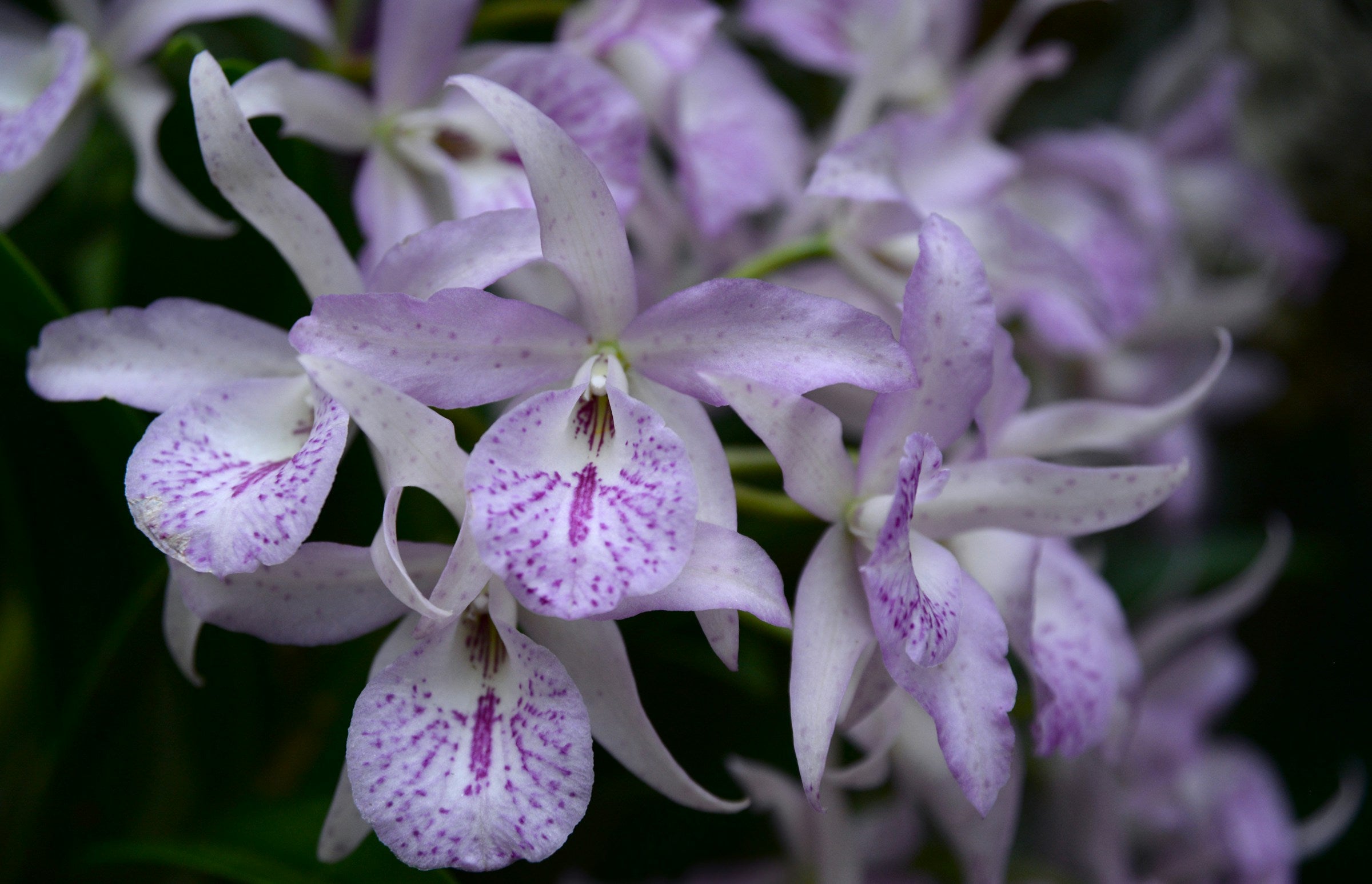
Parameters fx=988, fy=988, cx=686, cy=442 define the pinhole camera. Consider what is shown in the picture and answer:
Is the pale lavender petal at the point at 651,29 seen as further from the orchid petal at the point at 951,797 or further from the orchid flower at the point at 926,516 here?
the orchid petal at the point at 951,797

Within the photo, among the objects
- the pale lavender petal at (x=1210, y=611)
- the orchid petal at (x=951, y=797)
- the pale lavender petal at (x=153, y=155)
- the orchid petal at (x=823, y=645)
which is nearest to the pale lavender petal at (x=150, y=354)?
the pale lavender petal at (x=153, y=155)

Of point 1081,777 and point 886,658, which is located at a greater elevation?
point 886,658

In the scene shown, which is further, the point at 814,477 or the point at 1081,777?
the point at 1081,777

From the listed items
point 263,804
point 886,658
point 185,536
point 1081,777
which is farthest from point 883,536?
point 1081,777

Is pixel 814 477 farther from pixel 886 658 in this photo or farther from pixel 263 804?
pixel 263 804

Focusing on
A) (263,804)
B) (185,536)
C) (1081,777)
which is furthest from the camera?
(1081,777)

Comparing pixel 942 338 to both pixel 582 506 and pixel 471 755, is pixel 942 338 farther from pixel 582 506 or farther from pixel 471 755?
pixel 471 755
